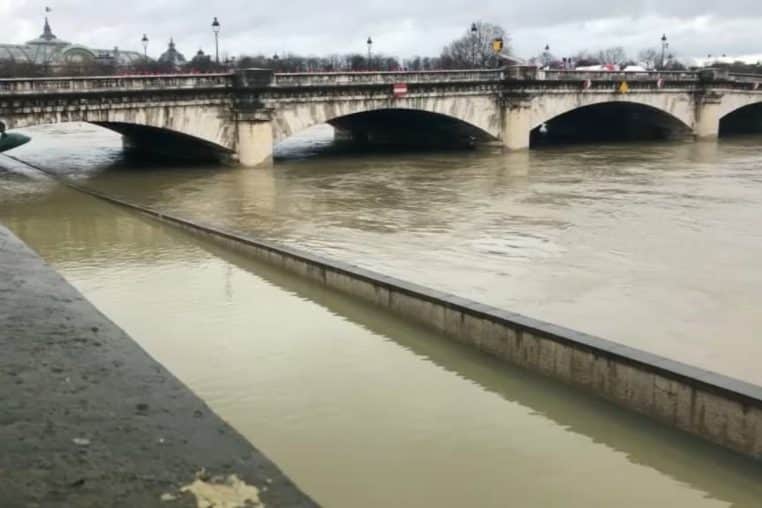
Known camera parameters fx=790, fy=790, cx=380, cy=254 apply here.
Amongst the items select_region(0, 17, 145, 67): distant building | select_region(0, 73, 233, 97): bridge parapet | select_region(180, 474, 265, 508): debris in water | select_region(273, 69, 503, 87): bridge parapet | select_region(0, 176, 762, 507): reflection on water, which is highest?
select_region(0, 17, 145, 67): distant building

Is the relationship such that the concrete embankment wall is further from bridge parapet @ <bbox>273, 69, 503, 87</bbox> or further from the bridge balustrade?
bridge parapet @ <bbox>273, 69, 503, 87</bbox>

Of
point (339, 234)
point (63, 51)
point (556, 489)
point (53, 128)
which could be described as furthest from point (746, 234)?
point (63, 51)

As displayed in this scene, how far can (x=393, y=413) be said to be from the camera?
8.95 metres

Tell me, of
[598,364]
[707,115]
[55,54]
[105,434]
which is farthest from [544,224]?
[55,54]

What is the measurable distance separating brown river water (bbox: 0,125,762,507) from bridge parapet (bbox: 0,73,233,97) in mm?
4147

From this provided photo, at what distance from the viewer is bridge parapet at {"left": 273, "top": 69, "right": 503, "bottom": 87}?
37.1 metres

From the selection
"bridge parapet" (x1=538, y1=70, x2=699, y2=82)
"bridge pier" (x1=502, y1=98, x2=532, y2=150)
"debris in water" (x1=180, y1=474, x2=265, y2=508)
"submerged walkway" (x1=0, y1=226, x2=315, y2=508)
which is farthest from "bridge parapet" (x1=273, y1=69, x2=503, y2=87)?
"debris in water" (x1=180, y1=474, x2=265, y2=508)

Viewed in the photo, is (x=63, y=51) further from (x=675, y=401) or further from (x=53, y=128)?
(x=675, y=401)

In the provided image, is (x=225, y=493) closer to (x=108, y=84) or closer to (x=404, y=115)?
(x=108, y=84)

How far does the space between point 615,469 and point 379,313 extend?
5368 mm

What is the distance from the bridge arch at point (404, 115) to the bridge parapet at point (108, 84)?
344 cm

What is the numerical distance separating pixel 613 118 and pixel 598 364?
50.6m

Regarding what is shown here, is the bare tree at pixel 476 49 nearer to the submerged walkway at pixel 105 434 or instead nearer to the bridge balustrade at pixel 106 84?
the bridge balustrade at pixel 106 84

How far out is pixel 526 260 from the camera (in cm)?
1608
